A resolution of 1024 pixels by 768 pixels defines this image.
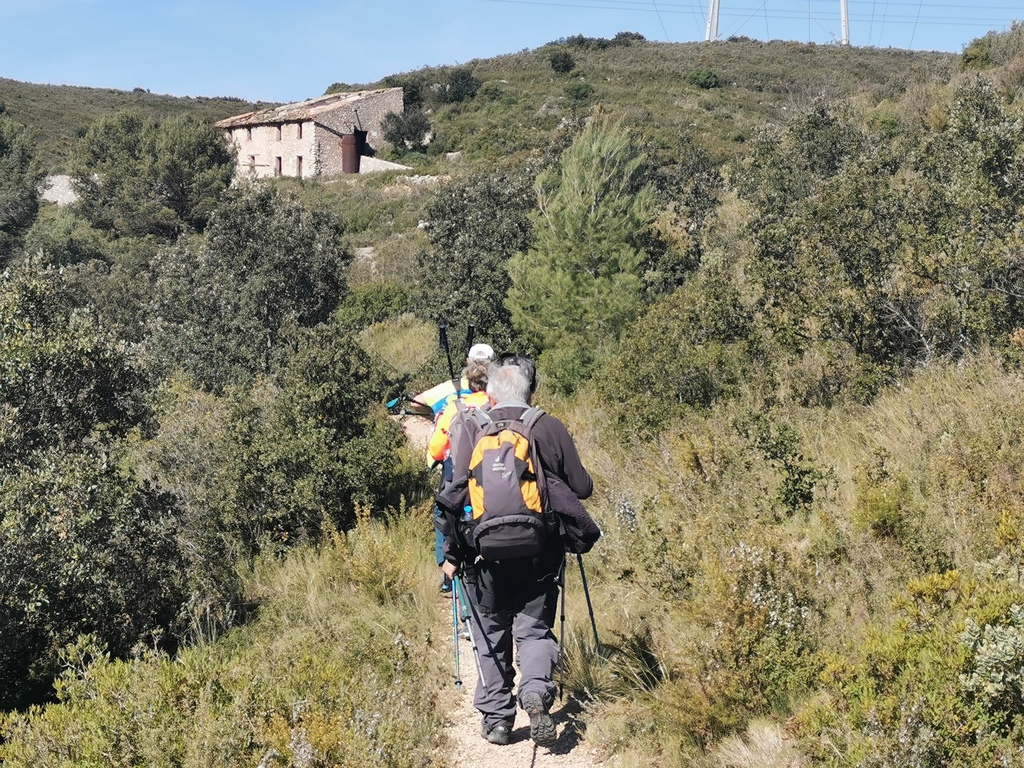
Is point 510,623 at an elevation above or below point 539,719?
above

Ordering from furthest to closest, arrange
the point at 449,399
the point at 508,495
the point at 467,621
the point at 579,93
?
the point at 579,93, the point at 449,399, the point at 467,621, the point at 508,495

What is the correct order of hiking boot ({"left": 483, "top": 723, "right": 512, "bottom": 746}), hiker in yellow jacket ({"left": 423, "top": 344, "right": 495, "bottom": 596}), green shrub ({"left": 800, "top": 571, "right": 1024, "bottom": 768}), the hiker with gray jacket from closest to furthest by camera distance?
green shrub ({"left": 800, "top": 571, "right": 1024, "bottom": 768})
the hiker with gray jacket
hiking boot ({"left": 483, "top": 723, "right": 512, "bottom": 746})
hiker in yellow jacket ({"left": 423, "top": 344, "right": 495, "bottom": 596})

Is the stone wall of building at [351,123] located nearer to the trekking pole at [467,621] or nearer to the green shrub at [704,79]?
the green shrub at [704,79]

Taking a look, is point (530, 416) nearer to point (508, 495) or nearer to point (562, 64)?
point (508, 495)

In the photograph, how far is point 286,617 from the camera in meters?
5.96

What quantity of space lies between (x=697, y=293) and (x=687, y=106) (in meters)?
43.6

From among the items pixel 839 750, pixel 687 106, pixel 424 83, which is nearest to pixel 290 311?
pixel 839 750

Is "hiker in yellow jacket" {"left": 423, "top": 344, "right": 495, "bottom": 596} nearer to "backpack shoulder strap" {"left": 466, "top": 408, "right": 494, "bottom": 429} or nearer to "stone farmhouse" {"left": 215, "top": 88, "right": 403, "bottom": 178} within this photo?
"backpack shoulder strap" {"left": 466, "top": 408, "right": 494, "bottom": 429}

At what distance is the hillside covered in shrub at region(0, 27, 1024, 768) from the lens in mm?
3410

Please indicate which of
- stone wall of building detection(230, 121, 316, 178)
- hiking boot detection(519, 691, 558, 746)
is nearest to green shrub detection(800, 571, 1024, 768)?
hiking boot detection(519, 691, 558, 746)

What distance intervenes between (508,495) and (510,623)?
0.77 m

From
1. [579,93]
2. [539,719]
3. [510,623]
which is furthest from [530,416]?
[579,93]

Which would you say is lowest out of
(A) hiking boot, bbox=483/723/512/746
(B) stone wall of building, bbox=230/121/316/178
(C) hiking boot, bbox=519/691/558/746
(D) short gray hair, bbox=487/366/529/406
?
(A) hiking boot, bbox=483/723/512/746

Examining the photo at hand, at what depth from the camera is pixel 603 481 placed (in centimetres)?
737
